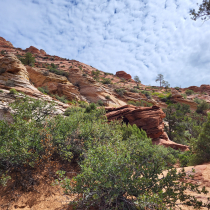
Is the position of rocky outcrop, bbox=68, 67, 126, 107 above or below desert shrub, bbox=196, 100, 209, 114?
above

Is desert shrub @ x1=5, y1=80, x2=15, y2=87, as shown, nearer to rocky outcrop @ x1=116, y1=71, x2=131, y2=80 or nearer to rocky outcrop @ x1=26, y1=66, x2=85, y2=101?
rocky outcrop @ x1=26, y1=66, x2=85, y2=101

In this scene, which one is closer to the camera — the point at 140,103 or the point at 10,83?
the point at 10,83

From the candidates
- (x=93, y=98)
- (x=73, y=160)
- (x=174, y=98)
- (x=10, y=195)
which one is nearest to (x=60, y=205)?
(x=10, y=195)

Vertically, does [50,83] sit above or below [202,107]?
above

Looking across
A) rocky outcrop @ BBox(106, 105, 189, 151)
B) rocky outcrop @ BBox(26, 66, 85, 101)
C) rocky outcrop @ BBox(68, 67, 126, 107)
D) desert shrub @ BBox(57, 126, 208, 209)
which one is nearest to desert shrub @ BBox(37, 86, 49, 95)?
rocky outcrop @ BBox(26, 66, 85, 101)

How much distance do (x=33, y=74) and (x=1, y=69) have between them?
23.6 ft

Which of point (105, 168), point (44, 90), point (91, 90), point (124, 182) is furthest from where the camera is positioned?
point (91, 90)

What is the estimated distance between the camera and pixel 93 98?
2603 centimetres

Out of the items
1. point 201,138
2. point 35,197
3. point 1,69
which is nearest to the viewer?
point 35,197

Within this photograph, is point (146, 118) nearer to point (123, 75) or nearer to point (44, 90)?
point (44, 90)

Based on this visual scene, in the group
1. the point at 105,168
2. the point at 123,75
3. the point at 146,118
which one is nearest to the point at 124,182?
the point at 105,168

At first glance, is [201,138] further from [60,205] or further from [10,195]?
[10,195]

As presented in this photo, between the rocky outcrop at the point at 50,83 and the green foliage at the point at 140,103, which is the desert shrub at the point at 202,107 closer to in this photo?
the green foliage at the point at 140,103

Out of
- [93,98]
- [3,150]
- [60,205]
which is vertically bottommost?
[60,205]
